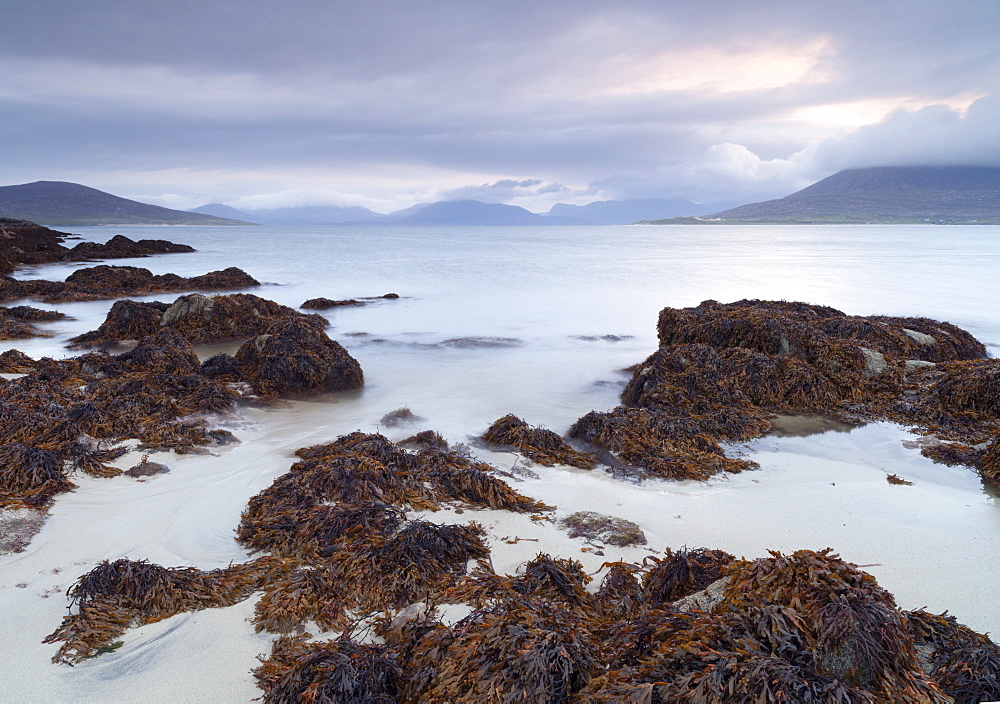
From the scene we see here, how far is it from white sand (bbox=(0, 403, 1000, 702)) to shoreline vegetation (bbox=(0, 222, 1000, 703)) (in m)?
0.13

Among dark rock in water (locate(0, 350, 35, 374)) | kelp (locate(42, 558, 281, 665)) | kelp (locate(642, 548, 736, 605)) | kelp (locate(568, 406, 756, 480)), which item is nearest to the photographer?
kelp (locate(42, 558, 281, 665))

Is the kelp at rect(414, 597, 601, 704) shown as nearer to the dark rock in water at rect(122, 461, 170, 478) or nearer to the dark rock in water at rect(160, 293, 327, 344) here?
the dark rock in water at rect(122, 461, 170, 478)

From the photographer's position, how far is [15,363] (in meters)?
7.27

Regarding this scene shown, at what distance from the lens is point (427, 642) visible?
229 centimetres

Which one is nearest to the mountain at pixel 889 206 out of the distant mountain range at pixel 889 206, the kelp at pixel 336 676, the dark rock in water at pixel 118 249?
the distant mountain range at pixel 889 206

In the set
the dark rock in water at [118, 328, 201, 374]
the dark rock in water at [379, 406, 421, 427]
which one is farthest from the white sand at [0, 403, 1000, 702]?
the dark rock in water at [118, 328, 201, 374]

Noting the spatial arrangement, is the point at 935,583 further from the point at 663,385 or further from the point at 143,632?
the point at 143,632

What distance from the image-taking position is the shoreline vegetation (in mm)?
1919

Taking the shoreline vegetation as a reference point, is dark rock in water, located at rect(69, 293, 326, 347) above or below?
above

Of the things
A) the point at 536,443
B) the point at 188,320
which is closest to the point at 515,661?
the point at 536,443

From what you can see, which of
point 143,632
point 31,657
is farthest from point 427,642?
point 31,657

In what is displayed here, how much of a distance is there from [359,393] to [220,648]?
507 cm

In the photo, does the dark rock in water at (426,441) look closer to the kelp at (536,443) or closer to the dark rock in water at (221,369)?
the kelp at (536,443)

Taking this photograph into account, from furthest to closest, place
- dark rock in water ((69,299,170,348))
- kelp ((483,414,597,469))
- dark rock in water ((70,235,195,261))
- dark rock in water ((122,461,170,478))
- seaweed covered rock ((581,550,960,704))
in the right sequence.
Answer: dark rock in water ((70,235,195,261))
dark rock in water ((69,299,170,348))
kelp ((483,414,597,469))
dark rock in water ((122,461,170,478))
seaweed covered rock ((581,550,960,704))
